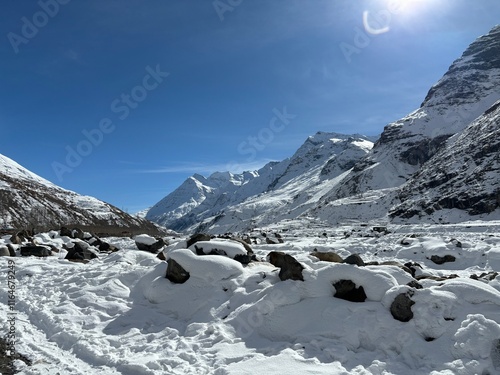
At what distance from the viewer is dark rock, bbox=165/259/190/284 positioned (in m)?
14.4

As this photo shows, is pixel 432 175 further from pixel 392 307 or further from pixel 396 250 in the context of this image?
pixel 392 307

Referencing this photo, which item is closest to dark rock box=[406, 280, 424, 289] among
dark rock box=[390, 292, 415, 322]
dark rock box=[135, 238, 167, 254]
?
dark rock box=[390, 292, 415, 322]

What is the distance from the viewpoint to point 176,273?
47.3 feet

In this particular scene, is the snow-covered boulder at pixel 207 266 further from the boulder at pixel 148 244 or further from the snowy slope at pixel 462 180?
the snowy slope at pixel 462 180

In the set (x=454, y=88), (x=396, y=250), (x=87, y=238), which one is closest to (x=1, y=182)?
(x=87, y=238)

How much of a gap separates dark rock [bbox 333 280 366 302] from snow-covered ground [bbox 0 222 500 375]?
19cm

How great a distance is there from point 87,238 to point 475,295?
122ft

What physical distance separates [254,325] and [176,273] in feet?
15.6

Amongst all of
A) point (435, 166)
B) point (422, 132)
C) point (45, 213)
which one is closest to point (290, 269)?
point (435, 166)

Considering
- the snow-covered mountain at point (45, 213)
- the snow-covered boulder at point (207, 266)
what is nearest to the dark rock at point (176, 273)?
the snow-covered boulder at point (207, 266)

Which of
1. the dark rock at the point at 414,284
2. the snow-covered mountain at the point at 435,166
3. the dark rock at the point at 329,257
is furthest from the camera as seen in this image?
the snow-covered mountain at the point at 435,166

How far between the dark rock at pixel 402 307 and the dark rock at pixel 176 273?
784 cm

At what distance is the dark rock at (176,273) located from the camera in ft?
47.1

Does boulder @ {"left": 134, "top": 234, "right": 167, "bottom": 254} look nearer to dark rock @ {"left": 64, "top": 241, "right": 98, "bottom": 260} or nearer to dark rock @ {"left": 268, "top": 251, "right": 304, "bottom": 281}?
dark rock @ {"left": 64, "top": 241, "right": 98, "bottom": 260}
